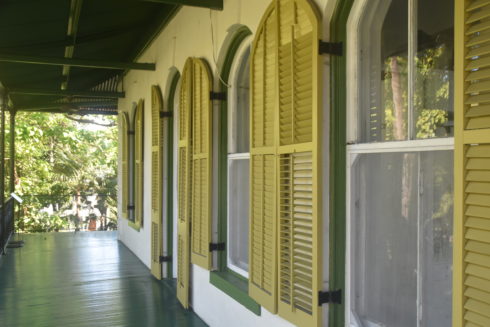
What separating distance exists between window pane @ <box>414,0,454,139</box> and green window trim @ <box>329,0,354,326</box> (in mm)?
496

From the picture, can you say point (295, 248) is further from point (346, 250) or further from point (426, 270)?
point (426, 270)

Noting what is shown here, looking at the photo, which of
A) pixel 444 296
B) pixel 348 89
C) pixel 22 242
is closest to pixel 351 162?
pixel 348 89

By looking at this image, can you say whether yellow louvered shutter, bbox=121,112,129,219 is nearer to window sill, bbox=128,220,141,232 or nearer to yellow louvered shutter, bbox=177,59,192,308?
window sill, bbox=128,220,141,232

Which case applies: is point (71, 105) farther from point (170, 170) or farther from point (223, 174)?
point (223, 174)

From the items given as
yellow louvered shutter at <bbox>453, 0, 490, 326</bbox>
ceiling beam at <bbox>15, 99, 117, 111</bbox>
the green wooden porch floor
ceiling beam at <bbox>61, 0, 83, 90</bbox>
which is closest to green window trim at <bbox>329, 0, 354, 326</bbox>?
yellow louvered shutter at <bbox>453, 0, 490, 326</bbox>

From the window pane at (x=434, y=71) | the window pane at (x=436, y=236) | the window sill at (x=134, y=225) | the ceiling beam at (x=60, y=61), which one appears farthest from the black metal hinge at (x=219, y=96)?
the window sill at (x=134, y=225)

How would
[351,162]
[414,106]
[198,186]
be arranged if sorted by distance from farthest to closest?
1. [198,186]
2. [351,162]
3. [414,106]

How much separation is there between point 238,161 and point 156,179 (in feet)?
7.87

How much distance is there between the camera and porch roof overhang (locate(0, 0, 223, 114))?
17.4 ft

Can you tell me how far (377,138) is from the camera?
232 centimetres

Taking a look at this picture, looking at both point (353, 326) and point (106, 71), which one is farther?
point (106, 71)

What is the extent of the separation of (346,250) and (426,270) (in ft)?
1.89

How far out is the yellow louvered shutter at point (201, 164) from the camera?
4.15 metres

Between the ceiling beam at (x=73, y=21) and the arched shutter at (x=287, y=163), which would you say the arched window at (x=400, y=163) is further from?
the ceiling beam at (x=73, y=21)
